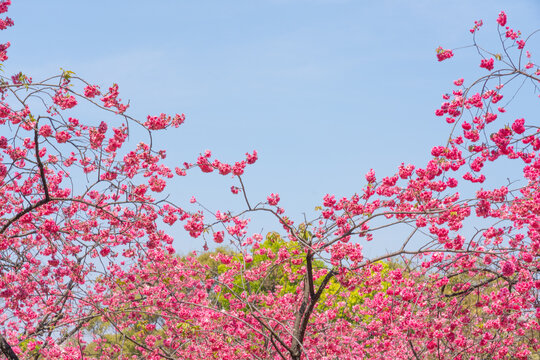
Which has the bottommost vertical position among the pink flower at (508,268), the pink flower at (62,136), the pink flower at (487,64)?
the pink flower at (62,136)

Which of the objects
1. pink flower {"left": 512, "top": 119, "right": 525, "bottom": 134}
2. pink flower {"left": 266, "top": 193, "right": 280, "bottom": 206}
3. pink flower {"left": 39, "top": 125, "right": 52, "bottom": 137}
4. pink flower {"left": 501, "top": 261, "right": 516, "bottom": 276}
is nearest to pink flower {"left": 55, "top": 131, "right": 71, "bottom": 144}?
pink flower {"left": 39, "top": 125, "right": 52, "bottom": 137}

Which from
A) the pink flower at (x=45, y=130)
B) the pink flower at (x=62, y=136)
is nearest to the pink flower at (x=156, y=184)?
the pink flower at (x=62, y=136)

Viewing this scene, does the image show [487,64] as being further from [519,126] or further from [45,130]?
[45,130]

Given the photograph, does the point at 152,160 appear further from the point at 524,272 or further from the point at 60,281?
the point at 524,272

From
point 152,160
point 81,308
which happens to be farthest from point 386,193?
point 81,308

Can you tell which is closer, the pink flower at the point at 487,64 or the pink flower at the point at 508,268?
the pink flower at the point at 508,268

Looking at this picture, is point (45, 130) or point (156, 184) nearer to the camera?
point (45, 130)

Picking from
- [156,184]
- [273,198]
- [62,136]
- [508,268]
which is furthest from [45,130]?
[508,268]

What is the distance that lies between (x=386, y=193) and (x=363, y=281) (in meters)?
1.46

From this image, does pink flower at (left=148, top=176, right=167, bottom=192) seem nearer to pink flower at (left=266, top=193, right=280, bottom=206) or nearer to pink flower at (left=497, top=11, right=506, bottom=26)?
pink flower at (left=266, top=193, right=280, bottom=206)

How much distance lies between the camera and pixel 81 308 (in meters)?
8.90

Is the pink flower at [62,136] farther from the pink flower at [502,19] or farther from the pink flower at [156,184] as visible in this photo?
the pink flower at [502,19]

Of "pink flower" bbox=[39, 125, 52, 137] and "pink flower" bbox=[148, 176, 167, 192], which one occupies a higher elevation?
"pink flower" bbox=[148, 176, 167, 192]

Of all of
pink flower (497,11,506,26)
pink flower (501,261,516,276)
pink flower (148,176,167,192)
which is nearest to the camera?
pink flower (501,261,516,276)
